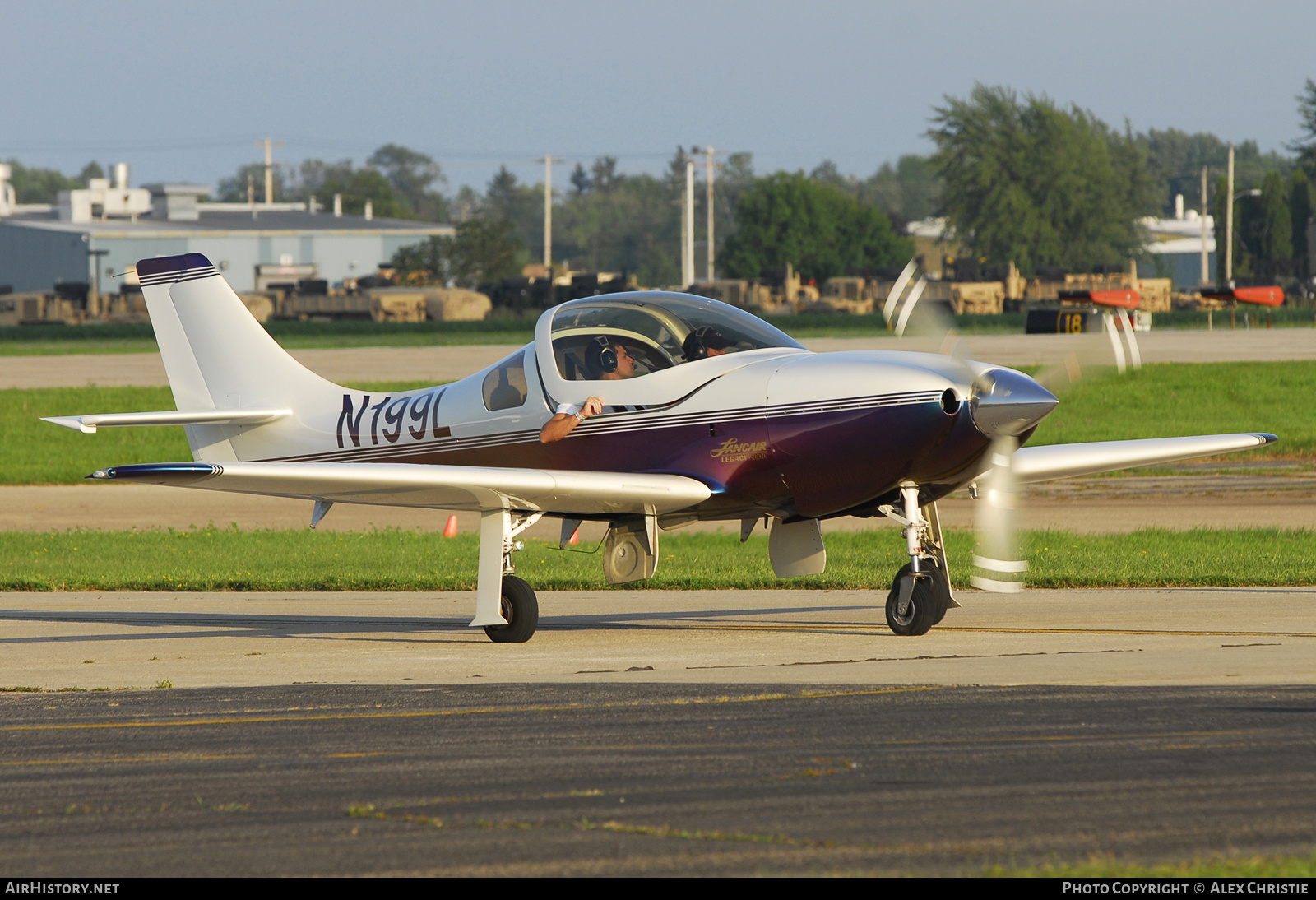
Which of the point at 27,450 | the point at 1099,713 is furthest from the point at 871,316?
the point at 1099,713

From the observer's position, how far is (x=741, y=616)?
14.2 metres

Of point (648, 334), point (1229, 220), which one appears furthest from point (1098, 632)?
point (1229, 220)

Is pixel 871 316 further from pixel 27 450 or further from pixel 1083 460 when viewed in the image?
pixel 1083 460

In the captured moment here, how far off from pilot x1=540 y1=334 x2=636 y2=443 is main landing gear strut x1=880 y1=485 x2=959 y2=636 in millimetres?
2271

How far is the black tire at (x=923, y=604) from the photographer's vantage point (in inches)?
472

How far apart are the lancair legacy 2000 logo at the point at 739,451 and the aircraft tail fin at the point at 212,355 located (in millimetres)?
4470

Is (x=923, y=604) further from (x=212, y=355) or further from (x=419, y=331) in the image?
(x=419, y=331)

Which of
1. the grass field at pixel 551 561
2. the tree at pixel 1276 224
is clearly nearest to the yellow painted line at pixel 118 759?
the grass field at pixel 551 561

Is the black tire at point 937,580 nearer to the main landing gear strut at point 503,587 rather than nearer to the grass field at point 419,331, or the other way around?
the main landing gear strut at point 503,587

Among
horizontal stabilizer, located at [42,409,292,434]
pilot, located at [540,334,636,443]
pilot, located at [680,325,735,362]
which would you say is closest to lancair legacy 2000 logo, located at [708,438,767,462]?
pilot, located at [680,325,735,362]

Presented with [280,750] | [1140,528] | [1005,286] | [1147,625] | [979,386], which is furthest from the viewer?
[1005,286]

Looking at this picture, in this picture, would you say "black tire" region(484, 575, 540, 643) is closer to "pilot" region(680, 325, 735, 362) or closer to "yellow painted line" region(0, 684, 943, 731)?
"pilot" region(680, 325, 735, 362)

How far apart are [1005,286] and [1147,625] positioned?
2976 inches

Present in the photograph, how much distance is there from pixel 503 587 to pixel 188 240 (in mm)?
112413
